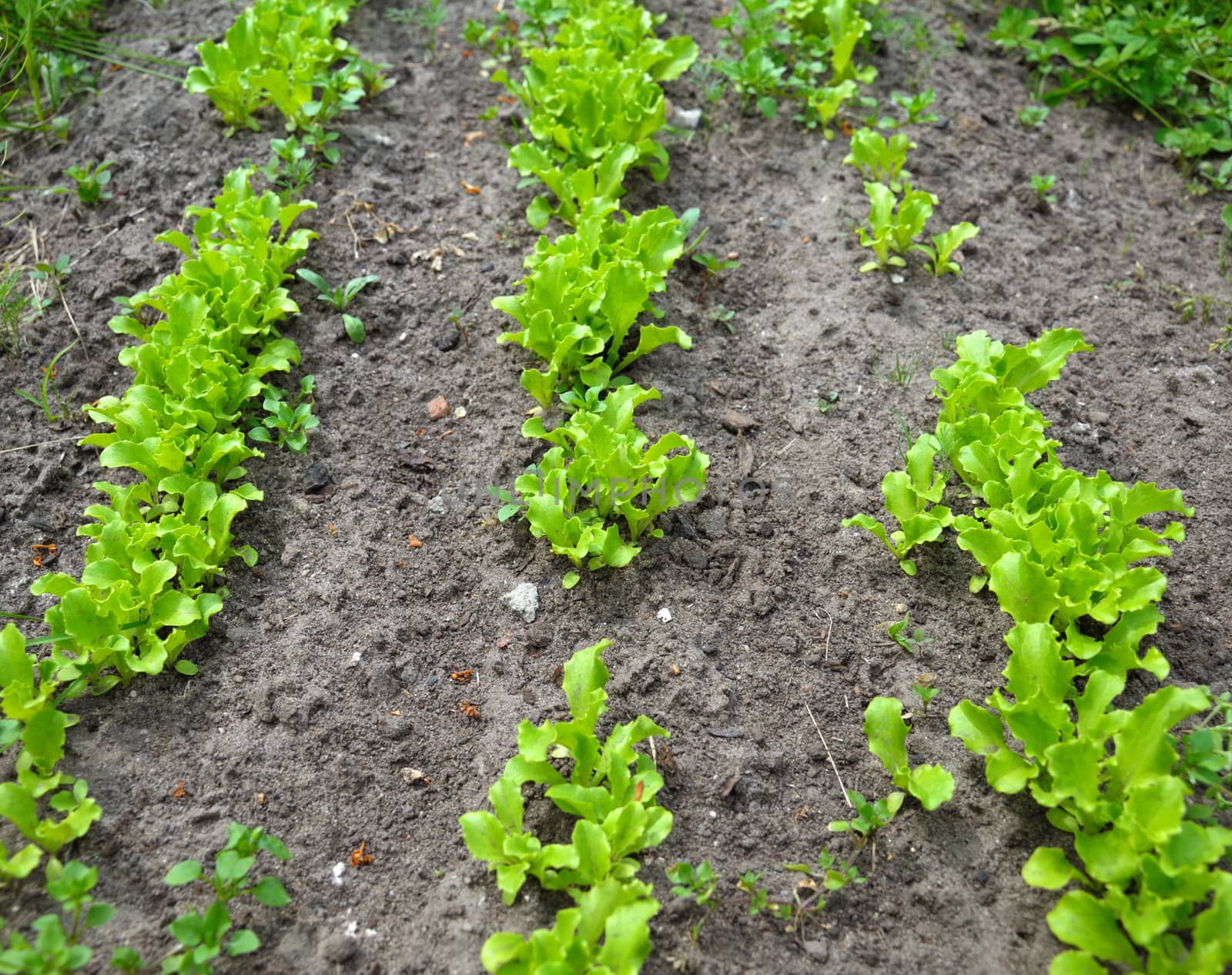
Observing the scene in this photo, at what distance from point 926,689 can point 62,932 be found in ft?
7.05

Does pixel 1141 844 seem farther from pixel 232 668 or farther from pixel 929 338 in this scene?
pixel 232 668

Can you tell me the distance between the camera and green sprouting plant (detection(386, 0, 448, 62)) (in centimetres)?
508

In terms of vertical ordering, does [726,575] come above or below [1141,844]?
below

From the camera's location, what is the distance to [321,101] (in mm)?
4551

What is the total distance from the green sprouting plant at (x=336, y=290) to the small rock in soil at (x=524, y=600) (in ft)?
4.81

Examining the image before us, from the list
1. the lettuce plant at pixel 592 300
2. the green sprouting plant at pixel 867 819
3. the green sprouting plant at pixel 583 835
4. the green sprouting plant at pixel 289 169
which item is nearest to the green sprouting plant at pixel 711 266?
the lettuce plant at pixel 592 300

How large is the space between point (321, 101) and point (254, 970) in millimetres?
3618

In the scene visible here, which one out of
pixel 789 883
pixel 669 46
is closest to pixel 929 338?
pixel 669 46

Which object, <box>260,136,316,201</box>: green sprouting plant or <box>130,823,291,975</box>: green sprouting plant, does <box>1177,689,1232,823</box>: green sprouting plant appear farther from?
<box>260,136,316,201</box>: green sprouting plant

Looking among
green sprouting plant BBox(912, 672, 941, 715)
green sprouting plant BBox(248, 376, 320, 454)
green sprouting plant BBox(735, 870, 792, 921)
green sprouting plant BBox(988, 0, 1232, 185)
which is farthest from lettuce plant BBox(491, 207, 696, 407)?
green sprouting plant BBox(988, 0, 1232, 185)

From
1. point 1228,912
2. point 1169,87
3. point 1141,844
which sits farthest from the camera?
point 1169,87

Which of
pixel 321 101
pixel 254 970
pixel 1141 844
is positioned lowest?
pixel 254 970

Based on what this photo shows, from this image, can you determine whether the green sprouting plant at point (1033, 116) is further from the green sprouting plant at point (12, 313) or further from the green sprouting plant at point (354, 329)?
the green sprouting plant at point (12, 313)

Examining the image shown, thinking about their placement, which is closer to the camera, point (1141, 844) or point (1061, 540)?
point (1141, 844)
